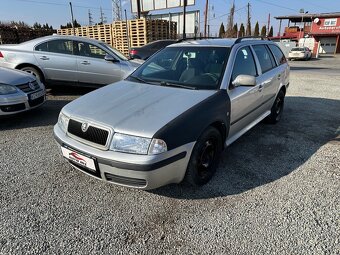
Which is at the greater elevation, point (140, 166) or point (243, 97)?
point (243, 97)

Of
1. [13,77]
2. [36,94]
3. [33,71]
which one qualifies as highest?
[13,77]

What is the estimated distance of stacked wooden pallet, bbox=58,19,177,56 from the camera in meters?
16.0

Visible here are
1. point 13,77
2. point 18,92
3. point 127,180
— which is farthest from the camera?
point 13,77

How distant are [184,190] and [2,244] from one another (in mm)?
1726

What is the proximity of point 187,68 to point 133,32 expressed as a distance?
14198 millimetres

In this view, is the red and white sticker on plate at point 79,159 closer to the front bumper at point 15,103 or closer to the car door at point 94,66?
the front bumper at point 15,103

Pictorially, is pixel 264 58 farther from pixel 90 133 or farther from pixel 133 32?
pixel 133 32

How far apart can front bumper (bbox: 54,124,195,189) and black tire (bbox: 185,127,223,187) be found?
13 cm

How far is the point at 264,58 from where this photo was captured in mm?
4391

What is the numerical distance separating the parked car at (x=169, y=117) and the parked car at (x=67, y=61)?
3.22 meters

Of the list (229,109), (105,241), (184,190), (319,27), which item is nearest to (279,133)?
(229,109)

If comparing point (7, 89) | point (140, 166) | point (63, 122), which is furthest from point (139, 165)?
point (7, 89)

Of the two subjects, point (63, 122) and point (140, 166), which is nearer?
point (140, 166)

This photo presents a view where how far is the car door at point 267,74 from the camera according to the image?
4141 mm
